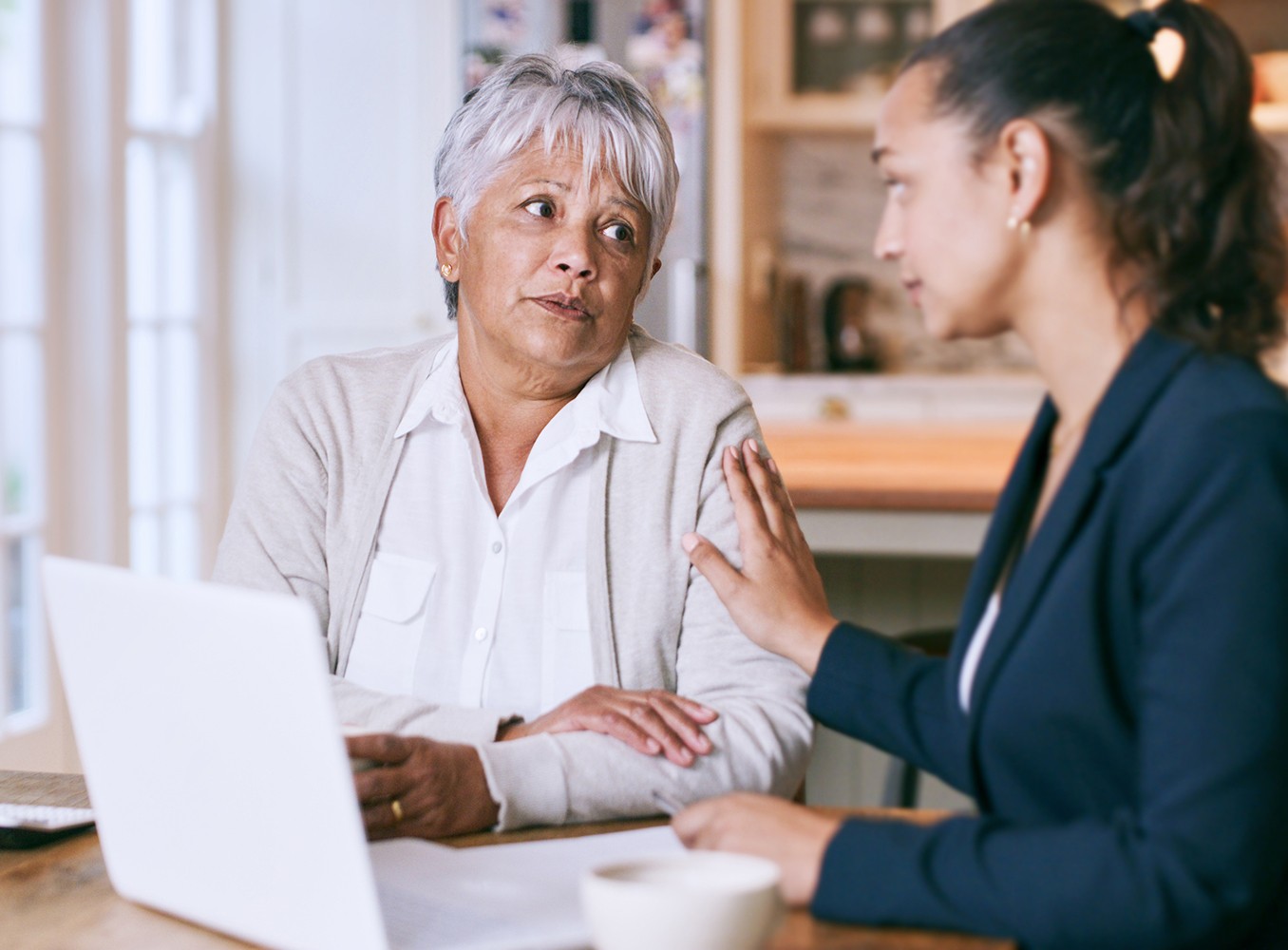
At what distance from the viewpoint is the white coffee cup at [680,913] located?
79 centimetres

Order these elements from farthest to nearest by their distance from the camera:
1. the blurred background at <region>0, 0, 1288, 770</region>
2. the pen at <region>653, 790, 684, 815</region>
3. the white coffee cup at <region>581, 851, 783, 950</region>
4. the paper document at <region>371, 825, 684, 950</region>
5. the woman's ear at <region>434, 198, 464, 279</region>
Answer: the blurred background at <region>0, 0, 1288, 770</region>
the woman's ear at <region>434, 198, 464, 279</region>
the pen at <region>653, 790, 684, 815</region>
the paper document at <region>371, 825, 684, 950</region>
the white coffee cup at <region>581, 851, 783, 950</region>

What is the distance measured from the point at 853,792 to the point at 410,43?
2.70 m

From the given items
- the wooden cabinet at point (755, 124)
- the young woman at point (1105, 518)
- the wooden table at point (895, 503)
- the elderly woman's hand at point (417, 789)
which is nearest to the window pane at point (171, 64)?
the wooden cabinet at point (755, 124)

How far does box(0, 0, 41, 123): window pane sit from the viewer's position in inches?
127

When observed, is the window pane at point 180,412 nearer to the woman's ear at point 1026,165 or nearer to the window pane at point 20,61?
the window pane at point 20,61

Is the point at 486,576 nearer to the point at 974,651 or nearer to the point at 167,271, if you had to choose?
the point at 974,651

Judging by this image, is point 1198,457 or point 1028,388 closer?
point 1198,457

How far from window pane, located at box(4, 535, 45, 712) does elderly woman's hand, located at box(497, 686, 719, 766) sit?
2.29 meters

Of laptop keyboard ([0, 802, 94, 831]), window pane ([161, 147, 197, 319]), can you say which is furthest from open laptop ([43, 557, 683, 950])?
window pane ([161, 147, 197, 319])

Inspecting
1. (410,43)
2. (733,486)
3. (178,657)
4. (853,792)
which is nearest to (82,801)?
(178,657)

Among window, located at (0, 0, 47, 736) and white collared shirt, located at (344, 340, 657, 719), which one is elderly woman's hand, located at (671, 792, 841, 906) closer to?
white collared shirt, located at (344, 340, 657, 719)

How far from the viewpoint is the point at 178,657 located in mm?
870

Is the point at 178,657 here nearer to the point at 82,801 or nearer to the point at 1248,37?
the point at 82,801

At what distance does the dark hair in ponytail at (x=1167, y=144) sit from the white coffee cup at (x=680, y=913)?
45 centimetres
